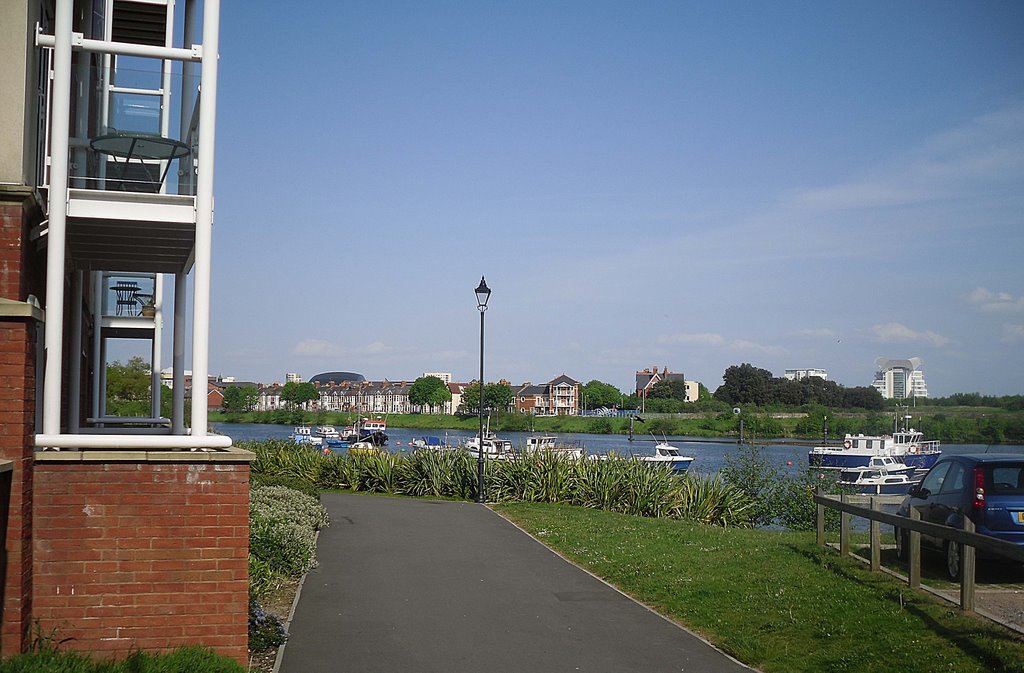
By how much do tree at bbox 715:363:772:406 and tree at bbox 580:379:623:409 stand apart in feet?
208

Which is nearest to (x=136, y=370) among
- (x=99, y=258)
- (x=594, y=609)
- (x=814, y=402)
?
(x=99, y=258)

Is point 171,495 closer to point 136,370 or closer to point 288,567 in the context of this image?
point 288,567

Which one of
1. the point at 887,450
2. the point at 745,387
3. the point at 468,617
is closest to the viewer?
the point at 468,617

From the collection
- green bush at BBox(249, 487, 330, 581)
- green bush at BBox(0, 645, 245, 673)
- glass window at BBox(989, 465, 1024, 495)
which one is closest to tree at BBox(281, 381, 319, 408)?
green bush at BBox(249, 487, 330, 581)

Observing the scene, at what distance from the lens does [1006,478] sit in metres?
10.8

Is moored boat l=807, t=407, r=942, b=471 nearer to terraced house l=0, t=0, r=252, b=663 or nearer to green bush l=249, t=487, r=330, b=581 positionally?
green bush l=249, t=487, r=330, b=581

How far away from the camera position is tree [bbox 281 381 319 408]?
184 meters

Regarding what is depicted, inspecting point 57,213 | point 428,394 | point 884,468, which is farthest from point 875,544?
point 428,394

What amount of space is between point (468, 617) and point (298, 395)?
182 metres

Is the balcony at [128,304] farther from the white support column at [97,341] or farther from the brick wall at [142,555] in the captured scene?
the brick wall at [142,555]

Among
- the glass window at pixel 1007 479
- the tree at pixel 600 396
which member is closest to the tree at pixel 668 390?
the tree at pixel 600 396

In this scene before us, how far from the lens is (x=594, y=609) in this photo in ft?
36.1

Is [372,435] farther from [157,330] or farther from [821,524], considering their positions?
[821,524]

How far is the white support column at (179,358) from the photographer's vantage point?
34.2 ft
